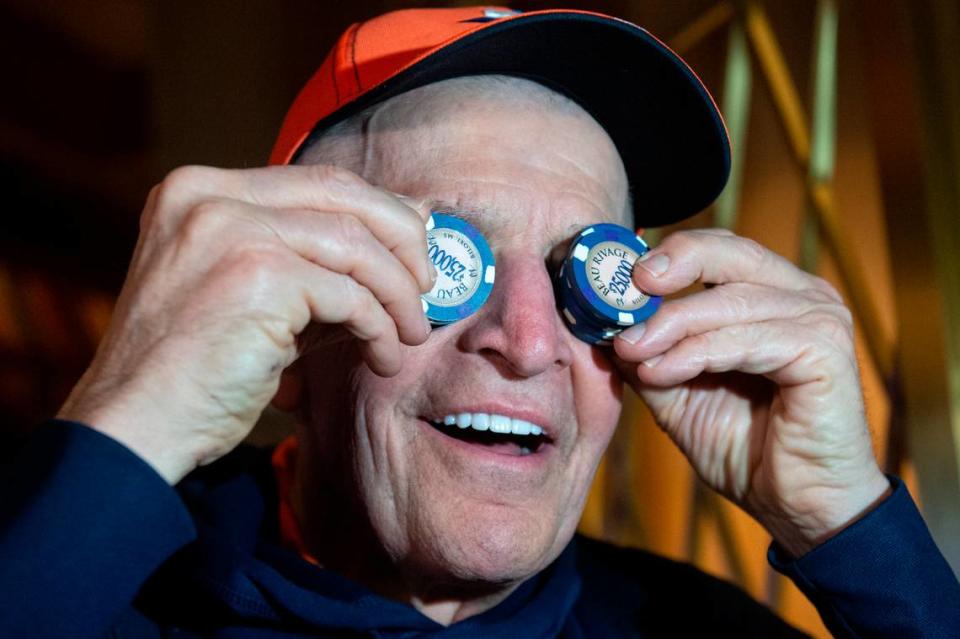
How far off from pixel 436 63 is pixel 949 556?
1396mm

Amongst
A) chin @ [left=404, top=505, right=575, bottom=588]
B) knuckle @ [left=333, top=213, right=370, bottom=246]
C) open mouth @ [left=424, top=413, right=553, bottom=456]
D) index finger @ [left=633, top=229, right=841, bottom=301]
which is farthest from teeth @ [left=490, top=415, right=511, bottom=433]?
knuckle @ [left=333, top=213, right=370, bottom=246]

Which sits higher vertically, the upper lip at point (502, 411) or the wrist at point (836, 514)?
the upper lip at point (502, 411)

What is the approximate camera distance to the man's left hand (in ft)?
4.12

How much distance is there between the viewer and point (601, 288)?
1.22m

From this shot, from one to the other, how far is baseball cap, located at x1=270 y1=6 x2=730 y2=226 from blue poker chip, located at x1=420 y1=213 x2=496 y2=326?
24 cm

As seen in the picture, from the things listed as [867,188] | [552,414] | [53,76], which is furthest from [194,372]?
[53,76]

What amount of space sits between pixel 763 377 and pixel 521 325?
48 centimetres

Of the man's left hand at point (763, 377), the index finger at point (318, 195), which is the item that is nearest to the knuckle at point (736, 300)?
the man's left hand at point (763, 377)

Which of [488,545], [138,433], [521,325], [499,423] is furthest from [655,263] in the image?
[138,433]

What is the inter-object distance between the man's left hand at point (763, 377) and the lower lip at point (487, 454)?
19 cm

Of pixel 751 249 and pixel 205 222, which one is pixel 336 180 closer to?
pixel 205 222

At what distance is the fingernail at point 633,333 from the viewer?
123 cm

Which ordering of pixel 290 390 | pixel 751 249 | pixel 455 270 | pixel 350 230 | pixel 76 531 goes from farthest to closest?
pixel 290 390, pixel 751 249, pixel 455 270, pixel 350 230, pixel 76 531

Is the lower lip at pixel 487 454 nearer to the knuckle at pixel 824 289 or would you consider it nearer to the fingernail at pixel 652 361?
the fingernail at pixel 652 361
